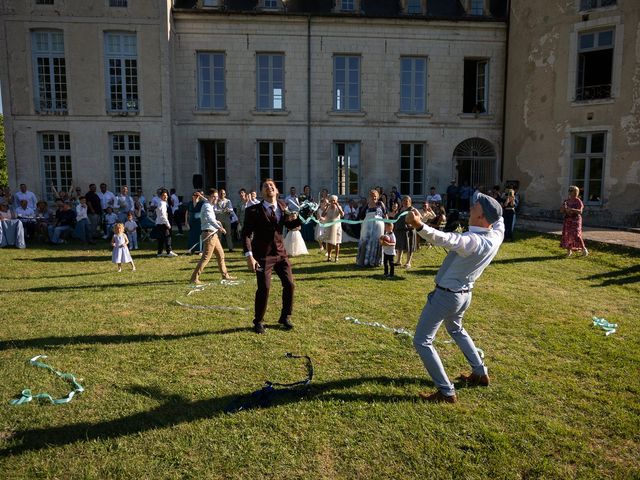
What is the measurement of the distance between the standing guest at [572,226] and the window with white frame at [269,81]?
1302 cm

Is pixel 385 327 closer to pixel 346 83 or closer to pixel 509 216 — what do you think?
pixel 509 216

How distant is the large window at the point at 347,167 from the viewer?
21.6 metres

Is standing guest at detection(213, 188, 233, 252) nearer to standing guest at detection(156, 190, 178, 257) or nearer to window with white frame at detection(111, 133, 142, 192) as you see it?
standing guest at detection(156, 190, 178, 257)

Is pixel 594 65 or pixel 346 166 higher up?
pixel 594 65

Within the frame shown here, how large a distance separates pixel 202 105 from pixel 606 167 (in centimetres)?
1681

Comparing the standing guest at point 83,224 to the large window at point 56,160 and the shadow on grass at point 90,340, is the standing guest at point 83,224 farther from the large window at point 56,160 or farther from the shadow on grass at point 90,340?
the shadow on grass at point 90,340

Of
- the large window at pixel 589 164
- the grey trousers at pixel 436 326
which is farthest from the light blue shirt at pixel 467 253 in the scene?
the large window at pixel 589 164

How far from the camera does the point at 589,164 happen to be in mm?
18359

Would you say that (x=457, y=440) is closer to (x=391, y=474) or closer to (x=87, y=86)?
(x=391, y=474)

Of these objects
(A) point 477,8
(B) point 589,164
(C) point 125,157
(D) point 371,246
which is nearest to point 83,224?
(C) point 125,157

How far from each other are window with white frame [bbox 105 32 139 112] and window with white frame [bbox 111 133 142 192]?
3.83ft

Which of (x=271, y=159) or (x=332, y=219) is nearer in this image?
(x=332, y=219)

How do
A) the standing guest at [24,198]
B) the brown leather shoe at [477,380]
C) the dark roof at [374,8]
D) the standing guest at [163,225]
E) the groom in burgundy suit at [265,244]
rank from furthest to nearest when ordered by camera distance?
the dark roof at [374,8] < the standing guest at [24,198] < the standing guest at [163,225] < the groom in burgundy suit at [265,244] < the brown leather shoe at [477,380]

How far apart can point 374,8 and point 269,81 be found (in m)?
5.86
